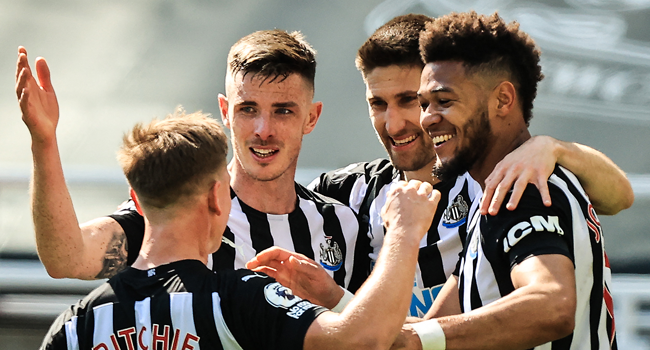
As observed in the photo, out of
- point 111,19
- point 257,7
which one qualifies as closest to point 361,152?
point 257,7

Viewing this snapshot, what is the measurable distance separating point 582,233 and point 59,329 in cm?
140

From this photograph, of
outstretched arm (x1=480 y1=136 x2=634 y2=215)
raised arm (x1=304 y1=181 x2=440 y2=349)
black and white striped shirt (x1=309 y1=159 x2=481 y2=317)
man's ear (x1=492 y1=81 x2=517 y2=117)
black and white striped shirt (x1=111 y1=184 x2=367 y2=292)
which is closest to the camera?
raised arm (x1=304 y1=181 x2=440 y2=349)

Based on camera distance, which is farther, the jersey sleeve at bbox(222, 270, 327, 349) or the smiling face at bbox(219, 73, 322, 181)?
the smiling face at bbox(219, 73, 322, 181)

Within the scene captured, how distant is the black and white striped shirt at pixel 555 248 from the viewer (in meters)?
1.83

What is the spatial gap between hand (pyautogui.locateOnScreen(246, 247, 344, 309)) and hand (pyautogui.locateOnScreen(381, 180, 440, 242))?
39cm

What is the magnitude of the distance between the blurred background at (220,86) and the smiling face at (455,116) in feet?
6.14

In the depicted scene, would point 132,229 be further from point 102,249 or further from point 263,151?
point 263,151

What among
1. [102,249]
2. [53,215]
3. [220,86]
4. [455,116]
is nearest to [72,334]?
[53,215]

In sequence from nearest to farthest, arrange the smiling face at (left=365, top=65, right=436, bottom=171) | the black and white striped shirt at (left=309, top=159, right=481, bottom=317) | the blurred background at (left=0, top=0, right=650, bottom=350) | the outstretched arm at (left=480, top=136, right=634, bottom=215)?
the outstretched arm at (left=480, top=136, right=634, bottom=215) < the black and white striped shirt at (left=309, top=159, right=481, bottom=317) < the smiling face at (left=365, top=65, right=436, bottom=171) < the blurred background at (left=0, top=0, right=650, bottom=350)

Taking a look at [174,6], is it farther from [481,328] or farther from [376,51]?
[481,328]

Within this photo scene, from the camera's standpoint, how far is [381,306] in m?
1.63

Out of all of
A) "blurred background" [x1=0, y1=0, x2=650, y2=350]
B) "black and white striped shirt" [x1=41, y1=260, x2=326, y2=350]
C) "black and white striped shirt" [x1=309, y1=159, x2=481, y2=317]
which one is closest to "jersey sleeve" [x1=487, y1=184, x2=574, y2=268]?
"black and white striped shirt" [x1=41, y1=260, x2=326, y2=350]

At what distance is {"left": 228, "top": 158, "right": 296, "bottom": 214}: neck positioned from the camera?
2.79 meters

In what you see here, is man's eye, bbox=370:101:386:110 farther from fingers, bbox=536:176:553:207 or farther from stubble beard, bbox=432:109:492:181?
fingers, bbox=536:176:553:207
